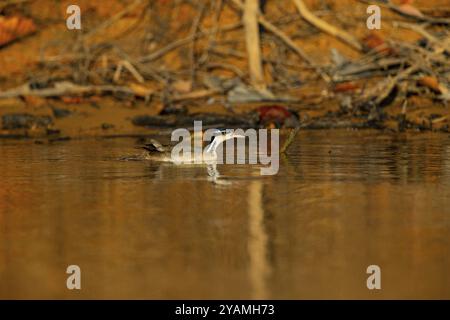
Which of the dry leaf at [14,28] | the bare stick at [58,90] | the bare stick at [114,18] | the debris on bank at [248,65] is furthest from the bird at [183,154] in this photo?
the dry leaf at [14,28]

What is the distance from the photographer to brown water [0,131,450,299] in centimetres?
Result: 476

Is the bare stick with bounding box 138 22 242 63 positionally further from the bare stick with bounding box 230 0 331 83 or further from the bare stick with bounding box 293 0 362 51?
the bare stick with bounding box 293 0 362 51

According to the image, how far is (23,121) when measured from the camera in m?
13.2

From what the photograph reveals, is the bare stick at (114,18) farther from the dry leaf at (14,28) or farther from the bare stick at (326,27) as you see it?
the bare stick at (326,27)

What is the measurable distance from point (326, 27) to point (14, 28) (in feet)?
17.9

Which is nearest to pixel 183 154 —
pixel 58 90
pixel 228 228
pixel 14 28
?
pixel 228 228

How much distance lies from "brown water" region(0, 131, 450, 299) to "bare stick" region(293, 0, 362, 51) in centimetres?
609

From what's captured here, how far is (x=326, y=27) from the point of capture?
15766 mm

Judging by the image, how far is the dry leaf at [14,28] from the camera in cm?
1647

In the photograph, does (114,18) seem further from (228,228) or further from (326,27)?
(228,228)

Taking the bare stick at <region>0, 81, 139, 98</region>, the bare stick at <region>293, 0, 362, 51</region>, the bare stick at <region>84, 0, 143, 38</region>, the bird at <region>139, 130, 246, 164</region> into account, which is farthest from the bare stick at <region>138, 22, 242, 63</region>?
the bird at <region>139, 130, 246, 164</region>

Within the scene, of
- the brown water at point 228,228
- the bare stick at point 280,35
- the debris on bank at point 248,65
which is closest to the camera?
the brown water at point 228,228

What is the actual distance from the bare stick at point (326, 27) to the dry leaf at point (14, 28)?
4.76 metres
